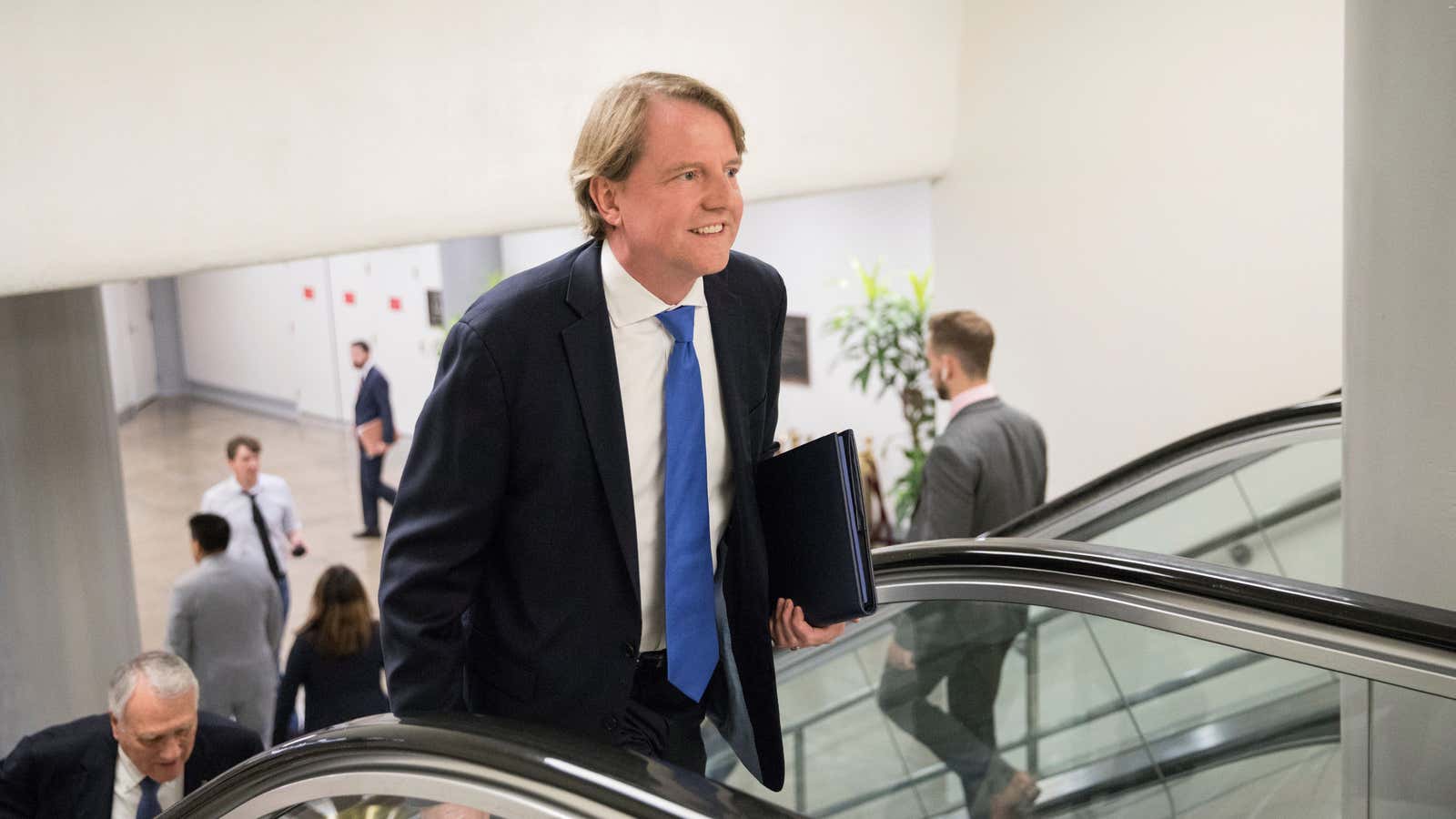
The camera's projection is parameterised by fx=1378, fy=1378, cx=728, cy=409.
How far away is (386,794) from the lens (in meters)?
1.96

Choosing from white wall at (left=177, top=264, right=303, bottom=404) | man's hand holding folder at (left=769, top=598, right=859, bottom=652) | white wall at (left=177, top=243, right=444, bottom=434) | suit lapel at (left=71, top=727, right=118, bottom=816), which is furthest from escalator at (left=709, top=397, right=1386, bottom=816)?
white wall at (left=177, top=264, right=303, bottom=404)

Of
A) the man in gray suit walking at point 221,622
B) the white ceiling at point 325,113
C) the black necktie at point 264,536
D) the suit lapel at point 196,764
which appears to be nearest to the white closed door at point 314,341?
the black necktie at point 264,536

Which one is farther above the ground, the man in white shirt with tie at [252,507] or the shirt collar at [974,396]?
the shirt collar at [974,396]

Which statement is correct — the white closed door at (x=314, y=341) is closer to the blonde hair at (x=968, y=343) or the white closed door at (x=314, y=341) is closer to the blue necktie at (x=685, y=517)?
the blonde hair at (x=968, y=343)

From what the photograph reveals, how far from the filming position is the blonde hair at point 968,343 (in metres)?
5.22

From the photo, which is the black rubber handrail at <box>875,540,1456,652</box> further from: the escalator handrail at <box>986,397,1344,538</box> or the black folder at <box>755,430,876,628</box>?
the escalator handrail at <box>986,397,1344,538</box>

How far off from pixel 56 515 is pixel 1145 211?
5.20 metres

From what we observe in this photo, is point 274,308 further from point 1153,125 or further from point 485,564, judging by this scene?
point 485,564

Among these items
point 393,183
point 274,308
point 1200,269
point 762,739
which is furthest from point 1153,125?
point 274,308

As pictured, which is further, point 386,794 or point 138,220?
point 138,220

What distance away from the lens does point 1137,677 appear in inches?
143

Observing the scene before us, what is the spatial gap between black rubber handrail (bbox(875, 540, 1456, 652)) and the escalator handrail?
1.24 meters

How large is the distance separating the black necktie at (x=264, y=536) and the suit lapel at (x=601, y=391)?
618 centimetres

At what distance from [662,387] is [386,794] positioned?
0.74 metres
